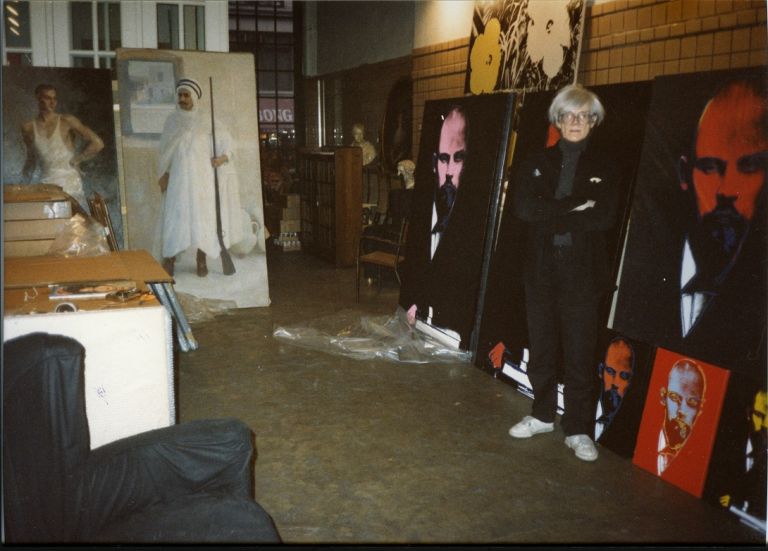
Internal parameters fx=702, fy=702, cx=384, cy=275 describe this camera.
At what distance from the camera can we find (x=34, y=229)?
3.61m

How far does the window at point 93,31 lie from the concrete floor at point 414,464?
2800 mm

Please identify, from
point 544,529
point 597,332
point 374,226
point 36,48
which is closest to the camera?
point 544,529

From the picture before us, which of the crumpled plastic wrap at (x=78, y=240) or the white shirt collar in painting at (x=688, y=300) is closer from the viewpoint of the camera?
the white shirt collar in painting at (x=688, y=300)

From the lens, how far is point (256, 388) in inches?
155

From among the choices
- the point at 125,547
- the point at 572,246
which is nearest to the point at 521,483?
the point at 572,246

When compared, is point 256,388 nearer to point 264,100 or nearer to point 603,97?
point 603,97

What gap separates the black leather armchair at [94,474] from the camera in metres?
1.63

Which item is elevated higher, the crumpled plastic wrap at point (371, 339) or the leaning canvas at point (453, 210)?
the leaning canvas at point (453, 210)

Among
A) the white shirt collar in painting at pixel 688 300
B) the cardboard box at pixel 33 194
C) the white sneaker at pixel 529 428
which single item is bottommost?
the white sneaker at pixel 529 428

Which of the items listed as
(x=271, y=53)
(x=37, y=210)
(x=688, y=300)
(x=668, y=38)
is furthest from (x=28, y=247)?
(x=271, y=53)

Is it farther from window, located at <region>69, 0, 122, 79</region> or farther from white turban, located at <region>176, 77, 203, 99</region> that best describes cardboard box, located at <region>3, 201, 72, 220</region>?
window, located at <region>69, 0, 122, 79</region>

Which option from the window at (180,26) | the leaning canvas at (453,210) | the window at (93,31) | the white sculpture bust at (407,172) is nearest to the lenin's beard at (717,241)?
the leaning canvas at (453,210)

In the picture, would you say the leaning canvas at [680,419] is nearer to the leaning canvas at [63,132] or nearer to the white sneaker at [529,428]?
the white sneaker at [529,428]

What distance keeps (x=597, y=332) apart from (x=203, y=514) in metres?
1.97
